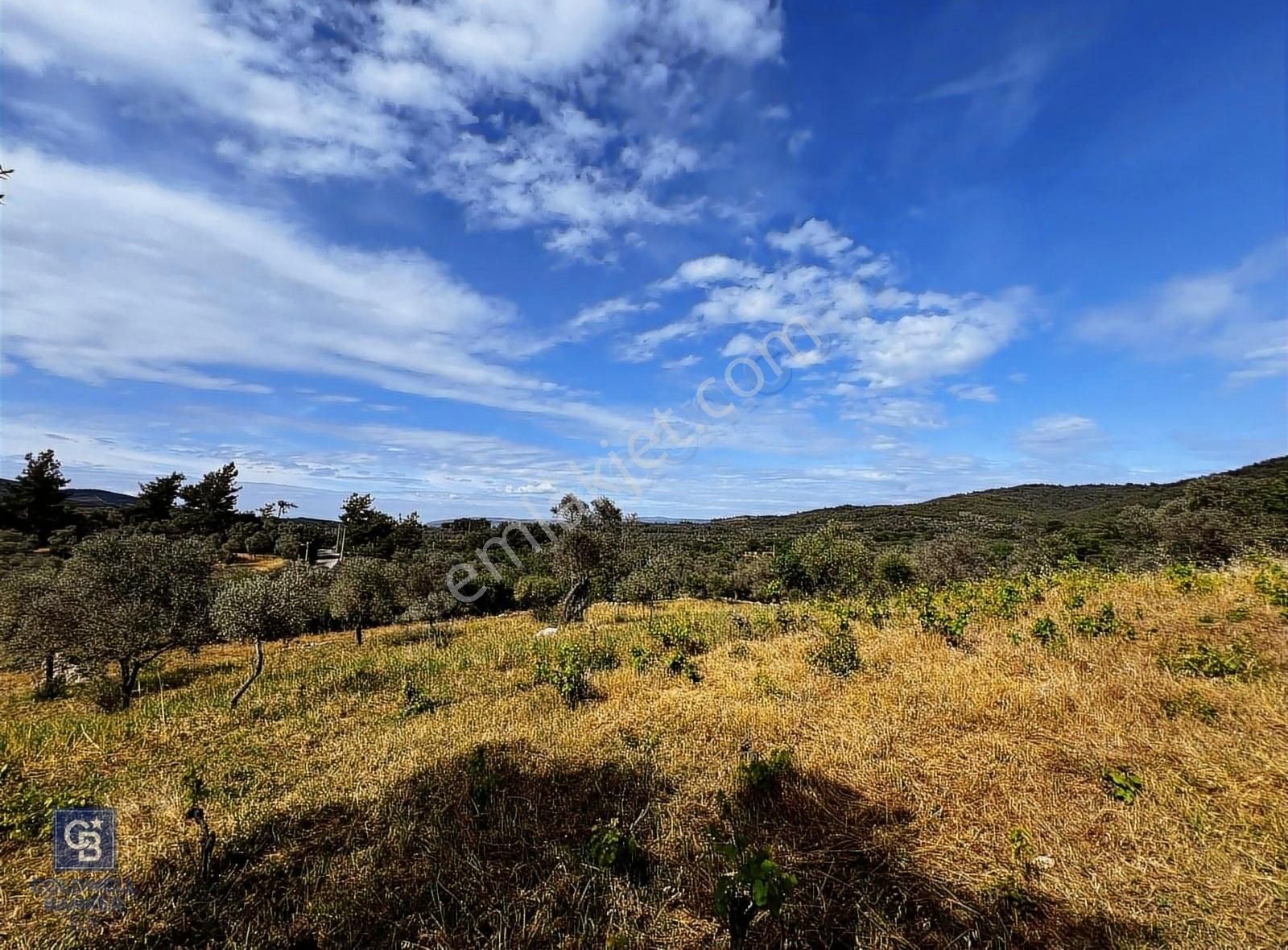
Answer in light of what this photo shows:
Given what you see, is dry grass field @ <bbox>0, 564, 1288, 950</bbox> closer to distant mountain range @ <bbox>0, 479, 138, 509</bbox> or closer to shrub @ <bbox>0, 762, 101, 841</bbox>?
shrub @ <bbox>0, 762, 101, 841</bbox>

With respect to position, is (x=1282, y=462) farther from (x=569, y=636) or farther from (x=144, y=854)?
(x=144, y=854)

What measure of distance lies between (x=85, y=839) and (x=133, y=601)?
9535 millimetres

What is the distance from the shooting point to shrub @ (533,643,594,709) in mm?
9328

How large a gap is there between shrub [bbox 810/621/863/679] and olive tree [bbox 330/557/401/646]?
66.0ft

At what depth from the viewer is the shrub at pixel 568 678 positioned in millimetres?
9328

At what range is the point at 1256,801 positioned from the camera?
4492 mm

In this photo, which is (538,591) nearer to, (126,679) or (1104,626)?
(126,679)

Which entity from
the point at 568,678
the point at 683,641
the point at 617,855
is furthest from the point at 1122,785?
the point at 683,641

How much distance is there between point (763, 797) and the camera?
17.5 feet

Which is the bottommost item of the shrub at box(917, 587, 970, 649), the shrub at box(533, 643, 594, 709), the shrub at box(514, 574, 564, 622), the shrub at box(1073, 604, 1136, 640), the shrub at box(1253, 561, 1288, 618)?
the shrub at box(514, 574, 564, 622)

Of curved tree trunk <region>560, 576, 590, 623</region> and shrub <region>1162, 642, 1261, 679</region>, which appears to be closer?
shrub <region>1162, 642, 1261, 679</region>

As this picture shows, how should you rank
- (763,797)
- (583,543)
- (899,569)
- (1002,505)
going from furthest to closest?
(1002,505)
(899,569)
(583,543)
(763,797)

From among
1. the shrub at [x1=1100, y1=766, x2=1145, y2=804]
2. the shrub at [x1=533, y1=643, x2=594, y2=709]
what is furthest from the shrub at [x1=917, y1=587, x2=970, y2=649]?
the shrub at [x1=533, y1=643, x2=594, y2=709]

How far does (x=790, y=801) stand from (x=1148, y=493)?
3346 inches
